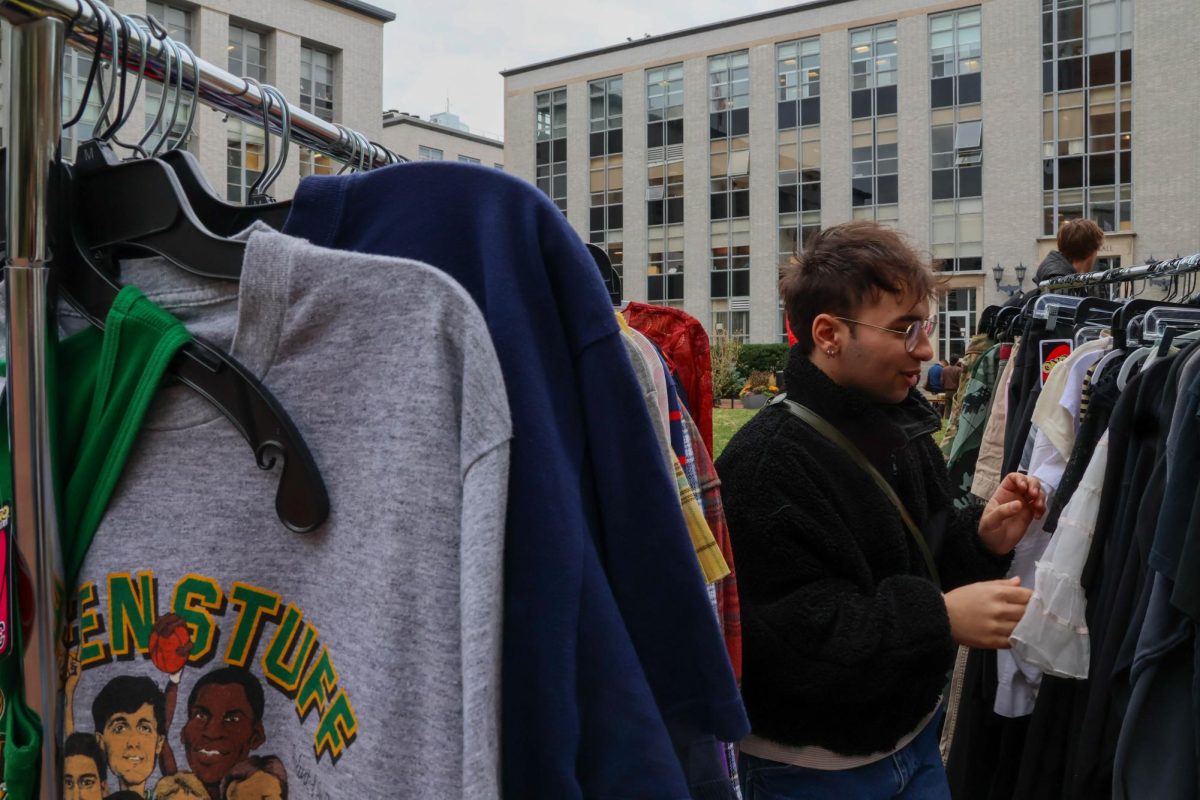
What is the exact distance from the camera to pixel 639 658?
947mm

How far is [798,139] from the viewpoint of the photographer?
29.9m

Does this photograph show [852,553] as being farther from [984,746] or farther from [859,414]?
[984,746]

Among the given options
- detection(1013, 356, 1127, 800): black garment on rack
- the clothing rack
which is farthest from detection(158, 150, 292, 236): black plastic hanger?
detection(1013, 356, 1127, 800): black garment on rack

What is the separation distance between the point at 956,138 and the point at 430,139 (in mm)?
24704

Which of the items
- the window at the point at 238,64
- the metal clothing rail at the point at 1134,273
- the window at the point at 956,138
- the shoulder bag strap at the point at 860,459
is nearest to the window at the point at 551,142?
the window at the point at 238,64

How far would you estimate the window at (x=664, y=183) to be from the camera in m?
32.1

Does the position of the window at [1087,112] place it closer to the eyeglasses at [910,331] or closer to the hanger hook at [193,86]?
the eyeglasses at [910,331]

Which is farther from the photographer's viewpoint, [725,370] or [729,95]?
[729,95]

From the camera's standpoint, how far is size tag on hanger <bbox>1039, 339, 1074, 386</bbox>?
11.3ft

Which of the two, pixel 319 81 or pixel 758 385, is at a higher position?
pixel 319 81

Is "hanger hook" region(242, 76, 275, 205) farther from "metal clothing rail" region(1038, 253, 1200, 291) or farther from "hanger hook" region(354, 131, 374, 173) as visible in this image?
"metal clothing rail" region(1038, 253, 1200, 291)

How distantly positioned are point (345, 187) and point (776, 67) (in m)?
31.7

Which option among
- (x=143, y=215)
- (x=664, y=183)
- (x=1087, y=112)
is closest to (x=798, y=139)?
(x=664, y=183)

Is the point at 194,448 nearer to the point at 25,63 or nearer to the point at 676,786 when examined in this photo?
the point at 25,63
